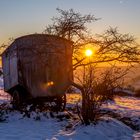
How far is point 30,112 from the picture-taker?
39.3 ft

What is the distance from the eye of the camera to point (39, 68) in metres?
12.5

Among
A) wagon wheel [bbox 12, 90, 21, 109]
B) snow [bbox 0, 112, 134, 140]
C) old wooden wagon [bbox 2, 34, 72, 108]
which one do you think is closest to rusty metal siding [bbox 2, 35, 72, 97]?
old wooden wagon [bbox 2, 34, 72, 108]

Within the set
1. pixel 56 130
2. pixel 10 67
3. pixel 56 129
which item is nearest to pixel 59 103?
pixel 10 67

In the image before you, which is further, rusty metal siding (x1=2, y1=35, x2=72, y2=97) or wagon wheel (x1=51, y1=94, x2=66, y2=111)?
wagon wheel (x1=51, y1=94, x2=66, y2=111)

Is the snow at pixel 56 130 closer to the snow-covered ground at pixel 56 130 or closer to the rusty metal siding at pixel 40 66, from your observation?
the snow-covered ground at pixel 56 130

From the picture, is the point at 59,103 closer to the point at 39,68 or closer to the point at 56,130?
the point at 39,68

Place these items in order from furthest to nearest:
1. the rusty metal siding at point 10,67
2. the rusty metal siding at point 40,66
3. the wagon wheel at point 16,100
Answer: the wagon wheel at point 16,100 → the rusty metal siding at point 10,67 → the rusty metal siding at point 40,66

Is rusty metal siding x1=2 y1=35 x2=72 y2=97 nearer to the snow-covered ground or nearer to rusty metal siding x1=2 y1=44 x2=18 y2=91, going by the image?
rusty metal siding x1=2 y1=44 x2=18 y2=91

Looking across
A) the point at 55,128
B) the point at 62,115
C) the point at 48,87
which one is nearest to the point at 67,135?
the point at 55,128

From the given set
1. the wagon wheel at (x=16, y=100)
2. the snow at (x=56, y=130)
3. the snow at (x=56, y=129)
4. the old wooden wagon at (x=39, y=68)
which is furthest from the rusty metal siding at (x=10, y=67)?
the snow at (x=56, y=130)

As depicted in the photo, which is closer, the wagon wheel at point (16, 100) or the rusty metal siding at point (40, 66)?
the rusty metal siding at point (40, 66)

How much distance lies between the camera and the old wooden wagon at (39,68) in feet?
40.8

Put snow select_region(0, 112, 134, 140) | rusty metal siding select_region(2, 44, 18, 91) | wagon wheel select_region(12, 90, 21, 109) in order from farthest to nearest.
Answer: wagon wheel select_region(12, 90, 21, 109) → rusty metal siding select_region(2, 44, 18, 91) → snow select_region(0, 112, 134, 140)

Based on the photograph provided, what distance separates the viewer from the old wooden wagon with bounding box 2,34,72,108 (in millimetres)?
12445
